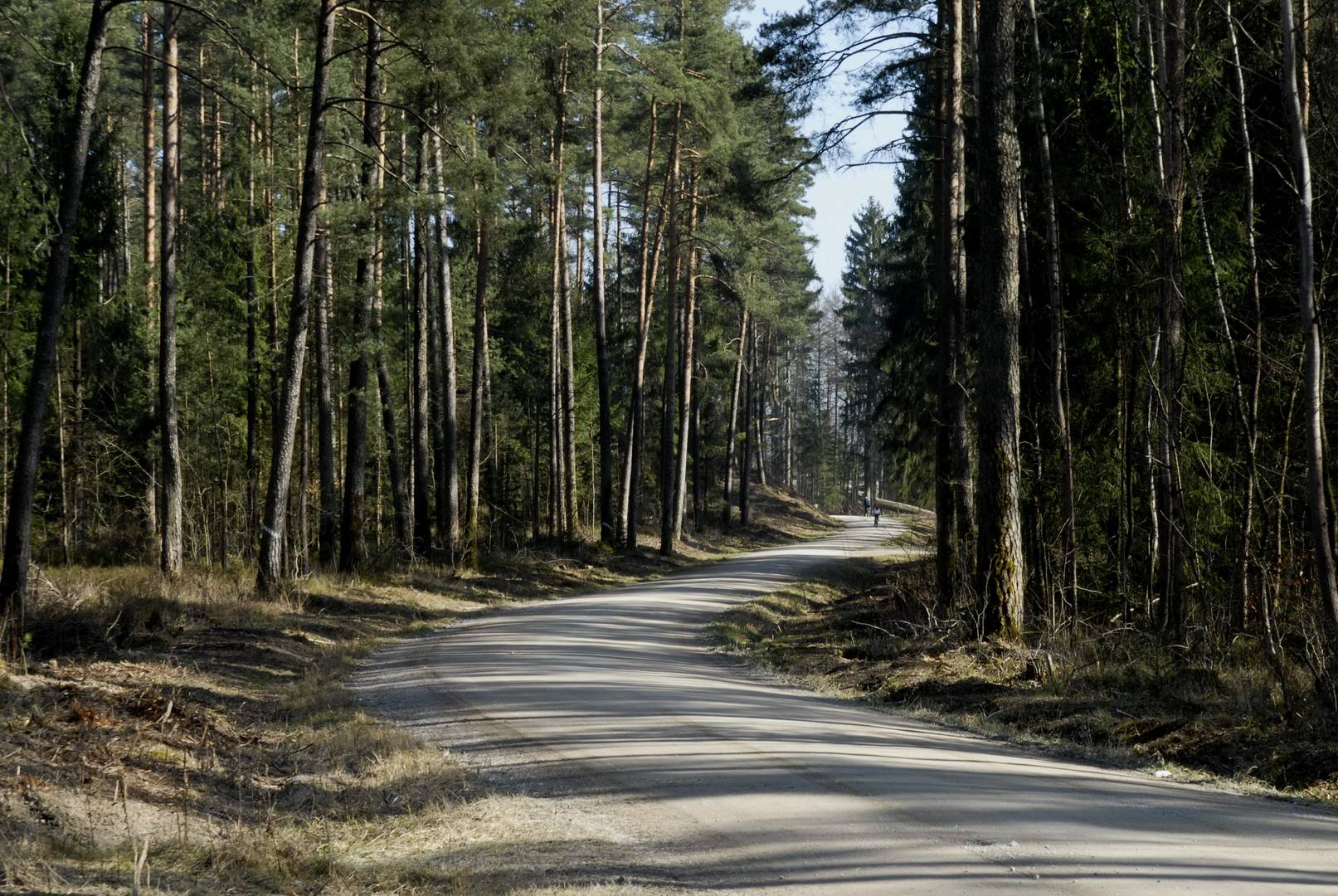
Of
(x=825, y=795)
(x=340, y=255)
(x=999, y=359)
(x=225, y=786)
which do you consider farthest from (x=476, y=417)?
(x=825, y=795)

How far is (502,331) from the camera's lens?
44969mm

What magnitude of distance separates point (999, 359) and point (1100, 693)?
158 inches

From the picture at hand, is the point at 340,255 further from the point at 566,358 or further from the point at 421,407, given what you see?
the point at 566,358

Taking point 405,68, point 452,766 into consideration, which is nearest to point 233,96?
point 405,68

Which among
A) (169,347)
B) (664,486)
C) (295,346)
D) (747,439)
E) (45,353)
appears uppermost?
(169,347)

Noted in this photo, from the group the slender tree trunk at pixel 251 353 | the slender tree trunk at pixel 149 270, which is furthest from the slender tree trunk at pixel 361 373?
the slender tree trunk at pixel 149 270

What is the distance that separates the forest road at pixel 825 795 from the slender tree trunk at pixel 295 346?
565 cm

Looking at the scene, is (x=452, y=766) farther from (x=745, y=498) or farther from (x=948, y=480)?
(x=745, y=498)

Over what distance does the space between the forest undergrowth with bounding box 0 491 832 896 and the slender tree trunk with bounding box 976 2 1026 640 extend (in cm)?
706

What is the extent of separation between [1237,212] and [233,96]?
1823 cm

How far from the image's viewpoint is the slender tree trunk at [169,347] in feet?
60.8

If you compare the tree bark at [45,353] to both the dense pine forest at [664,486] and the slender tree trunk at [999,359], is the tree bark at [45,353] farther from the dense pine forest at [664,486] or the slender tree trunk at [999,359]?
the slender tree trunk at [999,359]

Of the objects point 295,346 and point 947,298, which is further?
point 295,346

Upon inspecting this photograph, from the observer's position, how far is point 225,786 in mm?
7098
